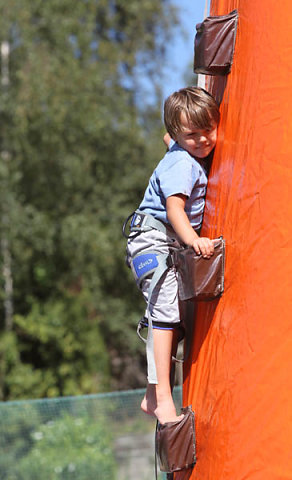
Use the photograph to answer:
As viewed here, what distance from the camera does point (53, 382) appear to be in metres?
11.5

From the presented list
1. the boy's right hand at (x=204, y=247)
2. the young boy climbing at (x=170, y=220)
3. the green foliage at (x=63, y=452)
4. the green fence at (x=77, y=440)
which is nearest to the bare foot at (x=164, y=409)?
the young boy climbing at (x=170, y=220)

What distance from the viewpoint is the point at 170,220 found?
7.02ft

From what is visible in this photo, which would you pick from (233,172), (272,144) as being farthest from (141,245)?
(272,144)

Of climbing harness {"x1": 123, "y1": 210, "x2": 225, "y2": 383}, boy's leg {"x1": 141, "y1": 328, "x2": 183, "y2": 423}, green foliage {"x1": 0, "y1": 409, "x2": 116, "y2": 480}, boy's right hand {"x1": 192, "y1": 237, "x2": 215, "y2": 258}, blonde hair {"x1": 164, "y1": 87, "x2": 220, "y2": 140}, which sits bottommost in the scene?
green foliage {"x1": 0, "y1": 409, "x2": 116, "y2": 480}

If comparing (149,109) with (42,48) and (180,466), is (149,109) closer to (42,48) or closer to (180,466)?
(42,48)

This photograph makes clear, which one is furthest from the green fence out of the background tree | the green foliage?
the background tree

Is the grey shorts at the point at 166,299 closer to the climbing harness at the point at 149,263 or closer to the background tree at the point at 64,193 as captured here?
the climbing harness at the point at 149,263

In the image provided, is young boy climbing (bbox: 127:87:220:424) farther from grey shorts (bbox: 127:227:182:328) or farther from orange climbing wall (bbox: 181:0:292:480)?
orange climbing wall (bbox: 181:0:292:480)

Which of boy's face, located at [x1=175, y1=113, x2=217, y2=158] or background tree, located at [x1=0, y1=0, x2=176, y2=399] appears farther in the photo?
background tree, located at [x1=0, y1=0, x2=176, y2=399]

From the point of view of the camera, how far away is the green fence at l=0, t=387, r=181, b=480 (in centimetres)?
730

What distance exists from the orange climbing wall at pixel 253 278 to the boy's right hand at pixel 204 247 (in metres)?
0.05

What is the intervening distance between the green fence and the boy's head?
5.14m

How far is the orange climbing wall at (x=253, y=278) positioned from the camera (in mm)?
1687

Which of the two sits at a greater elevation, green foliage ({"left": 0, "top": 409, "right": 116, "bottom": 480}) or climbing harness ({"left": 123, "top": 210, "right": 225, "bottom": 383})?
climbing harness ({"left": 123, "top": 210, "right": 225, "bottom": 383})
